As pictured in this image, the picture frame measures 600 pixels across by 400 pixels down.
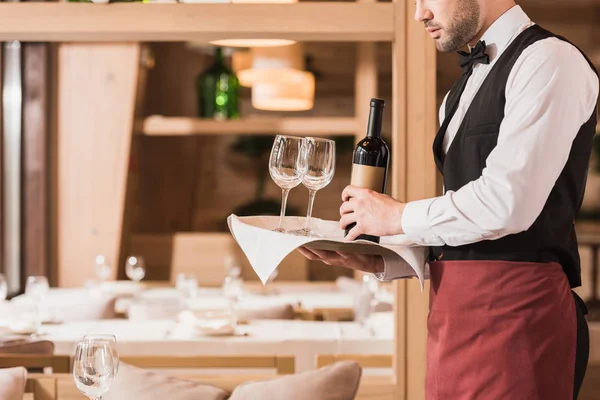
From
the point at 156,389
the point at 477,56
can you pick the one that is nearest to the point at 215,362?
the point at 156,389

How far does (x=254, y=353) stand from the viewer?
11.3 ft

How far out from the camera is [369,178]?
6.10ft

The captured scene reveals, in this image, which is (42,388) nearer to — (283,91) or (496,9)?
(496,9)

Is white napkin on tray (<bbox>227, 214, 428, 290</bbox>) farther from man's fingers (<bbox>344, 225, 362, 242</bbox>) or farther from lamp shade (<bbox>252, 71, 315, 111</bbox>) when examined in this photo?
lamp shade (<bbox>252, 71, 315, 111</bbox>)

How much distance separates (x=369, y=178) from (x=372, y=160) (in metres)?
Result: 0.05

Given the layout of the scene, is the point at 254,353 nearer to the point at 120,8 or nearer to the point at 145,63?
the point at 120,8

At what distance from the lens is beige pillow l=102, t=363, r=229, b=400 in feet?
7.54

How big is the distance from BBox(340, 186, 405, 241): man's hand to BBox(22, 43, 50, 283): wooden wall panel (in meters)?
4.37

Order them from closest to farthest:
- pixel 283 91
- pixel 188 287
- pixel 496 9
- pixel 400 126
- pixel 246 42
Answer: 1. pixel 496 9
2. pixel 400 126
3. pixel 246 42
4. pixel 188 287
5. pixel 283 91

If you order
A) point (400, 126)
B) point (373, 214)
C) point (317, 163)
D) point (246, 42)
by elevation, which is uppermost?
point (246, 42)

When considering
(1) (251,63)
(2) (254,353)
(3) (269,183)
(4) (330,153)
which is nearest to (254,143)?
(3) (269,183)

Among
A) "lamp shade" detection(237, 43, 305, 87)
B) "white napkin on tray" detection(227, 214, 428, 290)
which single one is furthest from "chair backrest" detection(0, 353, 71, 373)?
"lamp shade" detection(237, 43, 305, 87)

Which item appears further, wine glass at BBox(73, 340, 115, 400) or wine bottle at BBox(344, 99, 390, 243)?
wine glass at BBox(73, 340, 115, 400)

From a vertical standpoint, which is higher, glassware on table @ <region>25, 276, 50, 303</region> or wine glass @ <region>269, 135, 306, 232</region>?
wine glass @ <region>269, 135, 306, 232</region>
